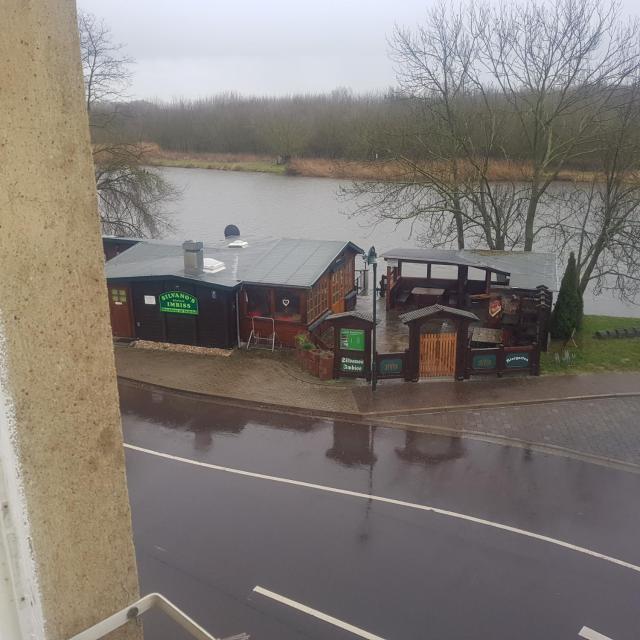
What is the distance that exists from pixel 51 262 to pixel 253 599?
6.56m

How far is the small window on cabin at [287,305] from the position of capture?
15875 millimetres

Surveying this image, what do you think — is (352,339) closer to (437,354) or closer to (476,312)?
(437,354)

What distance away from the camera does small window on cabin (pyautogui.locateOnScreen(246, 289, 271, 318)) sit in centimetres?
1605

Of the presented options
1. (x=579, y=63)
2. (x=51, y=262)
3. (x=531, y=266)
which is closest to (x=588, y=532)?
(x=51, y=262)

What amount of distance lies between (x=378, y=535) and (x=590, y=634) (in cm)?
284

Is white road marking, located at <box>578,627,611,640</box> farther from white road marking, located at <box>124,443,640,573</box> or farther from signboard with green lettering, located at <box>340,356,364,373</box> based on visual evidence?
signboard with green lettering, located at <box>340,356,364,373</box>

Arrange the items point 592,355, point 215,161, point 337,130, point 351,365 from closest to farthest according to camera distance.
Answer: point 351,365
point 592,355
point 337,130
point 215,161

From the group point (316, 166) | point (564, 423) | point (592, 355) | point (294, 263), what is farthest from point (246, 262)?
point (316, 166)

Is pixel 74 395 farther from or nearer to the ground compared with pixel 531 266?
farther from the ground

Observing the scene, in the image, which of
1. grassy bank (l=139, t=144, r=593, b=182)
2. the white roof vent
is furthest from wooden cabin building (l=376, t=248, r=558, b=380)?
grassy bank (l=139, t=144, r=593, b=182)

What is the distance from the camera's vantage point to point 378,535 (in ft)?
28.7

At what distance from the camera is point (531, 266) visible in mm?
17859

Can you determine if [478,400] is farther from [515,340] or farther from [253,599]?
[253,599]

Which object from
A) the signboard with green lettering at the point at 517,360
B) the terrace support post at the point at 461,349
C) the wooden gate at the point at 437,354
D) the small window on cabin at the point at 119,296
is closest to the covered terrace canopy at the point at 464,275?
the signboard with green lettering at the point at 517,360
